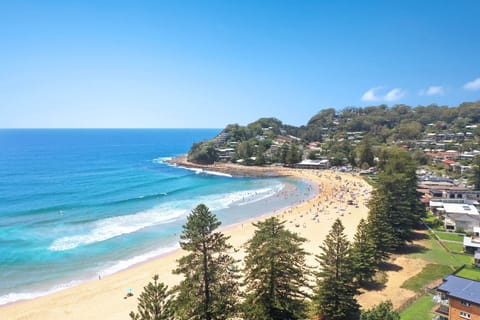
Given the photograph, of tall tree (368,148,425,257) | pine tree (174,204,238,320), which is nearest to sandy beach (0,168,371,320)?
pine tree (174,204,238,320)

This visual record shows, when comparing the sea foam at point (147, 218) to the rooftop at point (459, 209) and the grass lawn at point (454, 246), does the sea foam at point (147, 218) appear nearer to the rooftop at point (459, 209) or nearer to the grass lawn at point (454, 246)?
the rooftop at point (459, 209)

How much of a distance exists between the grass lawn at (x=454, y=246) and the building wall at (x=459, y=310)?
1597cm

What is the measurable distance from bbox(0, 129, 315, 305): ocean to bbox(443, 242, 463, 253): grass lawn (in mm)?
24869

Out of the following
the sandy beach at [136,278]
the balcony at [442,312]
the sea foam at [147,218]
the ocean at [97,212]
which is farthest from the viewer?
the sea foam at [147,218]

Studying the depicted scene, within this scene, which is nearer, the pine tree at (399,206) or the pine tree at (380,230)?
the pine tree at (380,230)

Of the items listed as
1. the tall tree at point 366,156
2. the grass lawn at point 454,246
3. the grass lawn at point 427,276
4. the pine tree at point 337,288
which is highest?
the tall tree at point 366,156

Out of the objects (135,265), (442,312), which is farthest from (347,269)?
(135,265)

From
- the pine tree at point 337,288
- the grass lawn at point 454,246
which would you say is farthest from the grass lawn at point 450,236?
the pine tree at point 337,288

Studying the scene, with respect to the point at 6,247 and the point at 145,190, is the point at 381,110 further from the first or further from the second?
the point at 6,247

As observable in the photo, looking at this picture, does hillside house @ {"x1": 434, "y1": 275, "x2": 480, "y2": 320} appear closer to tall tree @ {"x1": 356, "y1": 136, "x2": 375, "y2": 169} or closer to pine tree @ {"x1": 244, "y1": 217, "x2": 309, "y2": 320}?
pine tree @ {"x1": 244, "y1": 217, "x2": 309, "y2": 320}

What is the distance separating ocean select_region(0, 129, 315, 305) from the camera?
2788 centimetres

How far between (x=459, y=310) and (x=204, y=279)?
1214 cm

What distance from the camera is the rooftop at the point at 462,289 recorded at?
13.7 metres

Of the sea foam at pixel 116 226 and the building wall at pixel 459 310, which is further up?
the building wall at pixel 459 310
